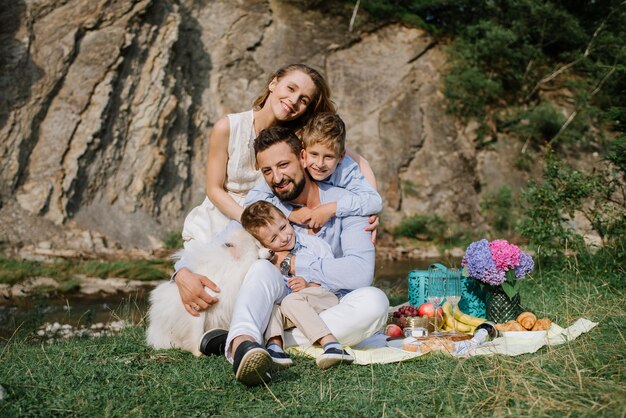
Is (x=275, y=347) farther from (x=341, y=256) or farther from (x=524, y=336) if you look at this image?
(x=524, y=336)

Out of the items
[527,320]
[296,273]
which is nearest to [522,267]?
[527,320]

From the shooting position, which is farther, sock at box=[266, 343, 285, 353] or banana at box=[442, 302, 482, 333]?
banana at box=[442, 302, 482, 333]

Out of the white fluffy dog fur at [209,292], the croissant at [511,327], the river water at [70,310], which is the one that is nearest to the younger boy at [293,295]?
the white fluffy dog fur at [209,292]

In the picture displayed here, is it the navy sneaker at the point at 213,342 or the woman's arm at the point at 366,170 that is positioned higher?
the woman's arm at the point at 366,170

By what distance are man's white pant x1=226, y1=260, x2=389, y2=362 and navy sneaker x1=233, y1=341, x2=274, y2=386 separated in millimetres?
188

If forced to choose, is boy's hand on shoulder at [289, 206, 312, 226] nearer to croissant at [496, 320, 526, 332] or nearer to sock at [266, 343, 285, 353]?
sock at [266, 343, 285, 353]

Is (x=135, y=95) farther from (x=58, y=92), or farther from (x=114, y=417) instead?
(x=114, y=417)

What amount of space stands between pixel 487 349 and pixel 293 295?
3.76ft

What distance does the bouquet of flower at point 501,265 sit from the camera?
13.9 feet

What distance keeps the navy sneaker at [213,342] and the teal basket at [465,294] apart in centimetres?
186

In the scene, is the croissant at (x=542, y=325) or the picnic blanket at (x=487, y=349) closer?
the picnic blanket at (x=487, y=349)

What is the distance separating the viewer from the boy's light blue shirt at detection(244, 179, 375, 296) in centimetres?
360

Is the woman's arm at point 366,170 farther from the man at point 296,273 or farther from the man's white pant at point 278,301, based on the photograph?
the man's white pant at point 278,301

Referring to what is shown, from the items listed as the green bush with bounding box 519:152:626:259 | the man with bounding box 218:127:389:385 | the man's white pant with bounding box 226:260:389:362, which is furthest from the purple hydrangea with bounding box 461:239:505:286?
the green bush with bounding box 519:152:626:259
